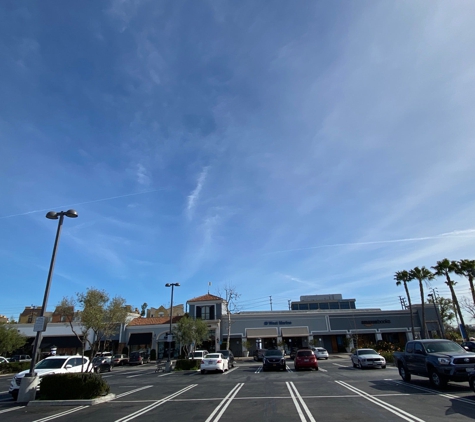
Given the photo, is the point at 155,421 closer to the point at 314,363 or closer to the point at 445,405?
the point at 445,405

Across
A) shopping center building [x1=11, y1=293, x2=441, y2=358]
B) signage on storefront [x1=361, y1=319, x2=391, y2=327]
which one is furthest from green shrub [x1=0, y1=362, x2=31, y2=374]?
signage on storefront [x1=361, y1=319, x2=391, y2=327]

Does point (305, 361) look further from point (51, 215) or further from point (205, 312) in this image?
point (205, 312)

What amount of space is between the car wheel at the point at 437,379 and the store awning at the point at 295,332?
38.4 meters

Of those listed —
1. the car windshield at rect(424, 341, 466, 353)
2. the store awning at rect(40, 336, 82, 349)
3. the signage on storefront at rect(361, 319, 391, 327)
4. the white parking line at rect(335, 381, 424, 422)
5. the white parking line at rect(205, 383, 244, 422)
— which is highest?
the signage on storefront at rect(361, 319, 391, 327)

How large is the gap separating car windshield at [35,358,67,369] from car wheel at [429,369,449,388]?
1687 centimetres

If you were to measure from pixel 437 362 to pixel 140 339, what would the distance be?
44385 mm

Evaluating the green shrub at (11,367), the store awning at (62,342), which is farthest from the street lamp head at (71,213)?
the store awning at (62,342)

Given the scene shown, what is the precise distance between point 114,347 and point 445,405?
163ft

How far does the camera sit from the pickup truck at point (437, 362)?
12.6 meters

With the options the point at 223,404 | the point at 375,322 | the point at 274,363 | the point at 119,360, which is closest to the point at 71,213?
the point at 223,404

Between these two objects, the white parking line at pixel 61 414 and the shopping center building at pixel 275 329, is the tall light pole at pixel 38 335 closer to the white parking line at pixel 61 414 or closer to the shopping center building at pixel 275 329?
the white parking line at pixel 61 414

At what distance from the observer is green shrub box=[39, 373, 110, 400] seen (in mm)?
13156

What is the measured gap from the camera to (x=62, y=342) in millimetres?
49125

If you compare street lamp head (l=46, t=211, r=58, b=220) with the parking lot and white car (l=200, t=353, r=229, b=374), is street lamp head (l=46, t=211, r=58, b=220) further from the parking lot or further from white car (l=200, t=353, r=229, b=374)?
white car (l=200, t=353, r=229, b=374)
